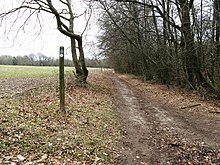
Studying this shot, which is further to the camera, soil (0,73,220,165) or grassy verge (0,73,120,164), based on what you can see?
soil (0,73,220,165)

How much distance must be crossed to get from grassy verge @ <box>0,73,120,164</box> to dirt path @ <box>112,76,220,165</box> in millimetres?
584

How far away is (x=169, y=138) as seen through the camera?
7.87 m

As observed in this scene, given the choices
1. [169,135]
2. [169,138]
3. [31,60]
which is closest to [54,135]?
[169,138]

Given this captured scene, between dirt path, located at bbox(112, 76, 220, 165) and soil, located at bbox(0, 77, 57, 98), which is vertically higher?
soil, located at bbox(0, 77, 57, 98)

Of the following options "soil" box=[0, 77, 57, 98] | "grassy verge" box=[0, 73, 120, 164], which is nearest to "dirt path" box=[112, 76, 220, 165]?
"grassy verge" box=[0, 73, 120, 164]

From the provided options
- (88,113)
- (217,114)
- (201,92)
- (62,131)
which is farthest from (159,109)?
(62,131)

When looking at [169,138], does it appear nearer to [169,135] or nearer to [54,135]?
[169,135]

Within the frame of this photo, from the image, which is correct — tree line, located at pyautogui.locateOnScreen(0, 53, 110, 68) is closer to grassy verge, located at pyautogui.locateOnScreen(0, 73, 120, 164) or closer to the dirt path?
the dirt path

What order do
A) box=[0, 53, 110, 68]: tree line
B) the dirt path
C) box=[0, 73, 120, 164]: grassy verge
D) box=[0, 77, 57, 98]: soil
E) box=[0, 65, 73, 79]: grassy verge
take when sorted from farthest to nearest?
box=[0, 53, 110, 68]: tree line, box=[0, 65, 73, 79]: grassy verge, box=[0, 77, 57, 98]: soil, the dirt path, box=[0, 73, 120, 164]: grassy verge

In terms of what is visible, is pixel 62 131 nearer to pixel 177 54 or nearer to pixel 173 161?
pixel 173 161

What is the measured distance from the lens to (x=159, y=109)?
41.9 ft

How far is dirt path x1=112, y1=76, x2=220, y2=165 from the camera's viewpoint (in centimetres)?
629

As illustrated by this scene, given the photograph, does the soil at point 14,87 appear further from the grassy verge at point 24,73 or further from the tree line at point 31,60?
the tree line at point 31,60

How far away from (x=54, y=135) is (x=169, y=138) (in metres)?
3.59
